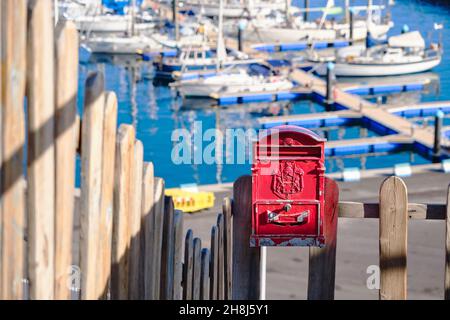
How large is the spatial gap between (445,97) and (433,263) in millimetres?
29520

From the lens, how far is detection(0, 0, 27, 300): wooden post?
318 centimetres

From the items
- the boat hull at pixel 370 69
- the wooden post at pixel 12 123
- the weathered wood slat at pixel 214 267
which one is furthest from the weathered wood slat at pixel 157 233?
the boat hull at pixel 370 69

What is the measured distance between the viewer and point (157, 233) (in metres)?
4.36

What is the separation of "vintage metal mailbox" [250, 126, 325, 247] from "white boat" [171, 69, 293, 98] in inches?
1540

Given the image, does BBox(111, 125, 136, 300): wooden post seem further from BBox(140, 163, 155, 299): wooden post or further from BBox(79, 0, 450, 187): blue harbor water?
BBox(79, 0, 450, 187): blue harbor water

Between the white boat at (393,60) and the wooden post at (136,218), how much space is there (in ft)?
149

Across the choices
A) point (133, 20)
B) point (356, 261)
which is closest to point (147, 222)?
point (356, 261)

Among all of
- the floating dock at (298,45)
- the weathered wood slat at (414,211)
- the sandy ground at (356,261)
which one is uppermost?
the weathered wood slat at (414,211)

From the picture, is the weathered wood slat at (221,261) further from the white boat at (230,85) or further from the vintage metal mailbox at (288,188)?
the white boat at (230,85)

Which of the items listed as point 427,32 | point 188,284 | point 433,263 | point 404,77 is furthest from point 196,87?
point 188,284

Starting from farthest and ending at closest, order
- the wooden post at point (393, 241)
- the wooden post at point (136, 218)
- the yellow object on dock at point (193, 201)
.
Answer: the yellow object on dock at point (193, 201)
the wooden post at point (393, 241)
the wooden post at point (136, 218)

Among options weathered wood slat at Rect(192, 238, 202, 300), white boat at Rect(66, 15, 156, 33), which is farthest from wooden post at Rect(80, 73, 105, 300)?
white boat at Rect(66, 15, 156, 33)

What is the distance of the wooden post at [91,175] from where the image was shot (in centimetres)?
348

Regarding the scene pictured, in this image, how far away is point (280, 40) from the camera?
194ft
